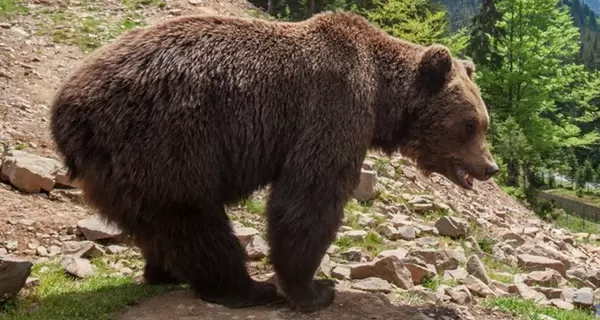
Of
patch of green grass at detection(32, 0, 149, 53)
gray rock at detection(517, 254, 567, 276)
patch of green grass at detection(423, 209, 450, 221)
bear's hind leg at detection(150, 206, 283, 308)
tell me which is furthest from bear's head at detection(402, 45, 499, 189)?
patch of green grass at detection(32, 0, 149, 53)

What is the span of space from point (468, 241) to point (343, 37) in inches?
193

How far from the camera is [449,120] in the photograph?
5.16 metres

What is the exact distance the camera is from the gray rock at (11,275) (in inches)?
185

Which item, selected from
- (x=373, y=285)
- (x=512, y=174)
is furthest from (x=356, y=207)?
(x=512, y=174)

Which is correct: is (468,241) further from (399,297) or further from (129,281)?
(129,281)

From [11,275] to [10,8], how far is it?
12.3 metres

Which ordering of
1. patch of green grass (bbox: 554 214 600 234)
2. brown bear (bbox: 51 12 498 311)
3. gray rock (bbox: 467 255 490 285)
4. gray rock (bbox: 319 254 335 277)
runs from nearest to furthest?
brown bear (bbox: 51 12 498 311)
gray rock (bbox: 319 254 335 277)
gray rock (bbox: 467 255 490 285)
patch of green grass (bbox: 554 214 600 234)

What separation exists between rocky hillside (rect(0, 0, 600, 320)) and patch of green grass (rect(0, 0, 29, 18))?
186 centimetres

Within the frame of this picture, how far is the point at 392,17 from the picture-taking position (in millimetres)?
24156

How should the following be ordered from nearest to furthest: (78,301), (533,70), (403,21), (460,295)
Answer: (78,301) < (460,295) < (403,21) < (533,70)

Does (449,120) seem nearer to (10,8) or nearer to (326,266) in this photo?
(326,266)

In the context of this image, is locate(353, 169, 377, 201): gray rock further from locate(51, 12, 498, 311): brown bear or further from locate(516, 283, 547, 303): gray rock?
locate(51, 12, 498, 311): brown bear

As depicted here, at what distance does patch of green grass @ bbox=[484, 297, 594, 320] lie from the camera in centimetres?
536

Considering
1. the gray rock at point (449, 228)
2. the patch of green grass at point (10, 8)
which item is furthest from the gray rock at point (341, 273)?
the patch of green grass at point (10, 8)
